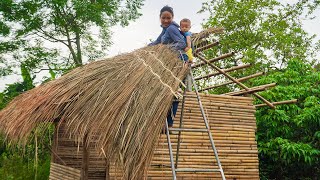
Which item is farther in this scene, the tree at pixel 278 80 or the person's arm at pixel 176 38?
the tree at pixel 278 80

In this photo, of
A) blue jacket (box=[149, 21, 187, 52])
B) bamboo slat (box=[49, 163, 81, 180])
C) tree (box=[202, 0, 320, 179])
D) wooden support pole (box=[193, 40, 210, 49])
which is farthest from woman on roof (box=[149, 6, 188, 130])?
tree (box=[202, 0, 320, 179])

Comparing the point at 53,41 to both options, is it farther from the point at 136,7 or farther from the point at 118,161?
the point at 118,161

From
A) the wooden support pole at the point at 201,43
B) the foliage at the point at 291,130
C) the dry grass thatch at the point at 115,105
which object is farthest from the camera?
the foliage at the point at 291,130

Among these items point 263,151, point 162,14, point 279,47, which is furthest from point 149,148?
point 279,47

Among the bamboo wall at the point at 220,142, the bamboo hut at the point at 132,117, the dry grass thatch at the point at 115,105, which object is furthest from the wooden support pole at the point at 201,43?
the bamboo wall at the point at 220,142

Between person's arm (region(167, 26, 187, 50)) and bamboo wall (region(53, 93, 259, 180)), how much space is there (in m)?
1.70

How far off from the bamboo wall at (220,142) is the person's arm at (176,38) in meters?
1.70

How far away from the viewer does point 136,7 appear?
15.1 m

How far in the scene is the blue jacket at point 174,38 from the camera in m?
4.84

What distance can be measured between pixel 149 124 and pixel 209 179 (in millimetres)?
3281

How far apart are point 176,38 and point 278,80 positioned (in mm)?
4836

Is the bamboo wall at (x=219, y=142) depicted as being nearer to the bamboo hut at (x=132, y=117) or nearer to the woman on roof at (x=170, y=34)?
the bamboo hut at (x=132, y=117)

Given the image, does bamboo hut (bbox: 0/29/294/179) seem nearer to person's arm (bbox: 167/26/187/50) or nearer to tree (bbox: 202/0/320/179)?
person's arm (bbox: 167/26/187/50)

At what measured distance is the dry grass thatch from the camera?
11.7 feet
